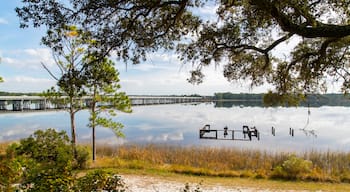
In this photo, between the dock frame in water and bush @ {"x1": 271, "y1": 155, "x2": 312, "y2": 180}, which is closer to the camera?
bush @ {"x1": 271, "y1": 155, "x2": 312, "y2": 180}

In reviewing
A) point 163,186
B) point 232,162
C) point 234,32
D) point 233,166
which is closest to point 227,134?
point 232,162

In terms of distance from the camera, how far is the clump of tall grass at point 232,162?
1074 centimetres

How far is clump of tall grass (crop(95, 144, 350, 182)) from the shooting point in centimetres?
1074

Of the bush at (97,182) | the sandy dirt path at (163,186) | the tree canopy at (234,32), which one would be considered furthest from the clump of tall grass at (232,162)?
the bush at (97,182)

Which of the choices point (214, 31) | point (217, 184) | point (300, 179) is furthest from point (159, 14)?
point (300, 179)

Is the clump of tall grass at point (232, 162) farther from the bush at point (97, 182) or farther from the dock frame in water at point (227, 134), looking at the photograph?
the bush at point (97, 182)

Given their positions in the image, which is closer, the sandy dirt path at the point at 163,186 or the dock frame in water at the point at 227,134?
the sandy dirt path at the point at 163,186

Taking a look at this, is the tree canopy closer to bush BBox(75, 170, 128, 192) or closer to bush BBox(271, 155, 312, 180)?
bush BBox(75, 170, 128, 192)

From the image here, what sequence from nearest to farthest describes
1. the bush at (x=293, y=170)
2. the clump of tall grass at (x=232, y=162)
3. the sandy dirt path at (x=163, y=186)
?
the sandy dirt path at (x=163, y=186)
the bush at (x=293, y=170)
the clump of tall grass at (x=232, y=162)

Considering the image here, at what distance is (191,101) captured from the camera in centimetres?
9244

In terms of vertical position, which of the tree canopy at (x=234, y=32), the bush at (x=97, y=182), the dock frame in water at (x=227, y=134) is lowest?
the dock frame in water at (x=227, y=134)

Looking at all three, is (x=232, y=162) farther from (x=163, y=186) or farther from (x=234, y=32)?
(x=234, y=32)

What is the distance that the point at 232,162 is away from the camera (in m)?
12.8

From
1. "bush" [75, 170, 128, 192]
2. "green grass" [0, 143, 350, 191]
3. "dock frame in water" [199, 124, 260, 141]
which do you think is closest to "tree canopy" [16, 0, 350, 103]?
"bush" [75, 170, 128, 192]
